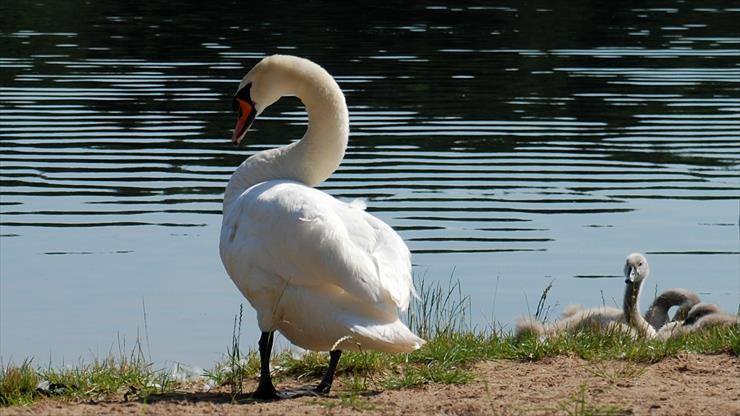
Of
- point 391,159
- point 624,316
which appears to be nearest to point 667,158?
point 391,159

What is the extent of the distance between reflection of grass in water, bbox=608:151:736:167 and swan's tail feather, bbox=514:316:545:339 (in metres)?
10.7

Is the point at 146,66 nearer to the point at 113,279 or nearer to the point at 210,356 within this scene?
the point at 113,279

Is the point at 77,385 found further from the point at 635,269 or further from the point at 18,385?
the point at 635,269

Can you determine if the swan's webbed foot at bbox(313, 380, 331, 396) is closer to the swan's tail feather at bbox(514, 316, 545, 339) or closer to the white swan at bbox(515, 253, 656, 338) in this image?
the swan's tail feather at bbox(514, 316, 545, 339)

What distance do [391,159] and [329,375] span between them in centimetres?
1227

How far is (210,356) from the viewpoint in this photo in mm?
11086

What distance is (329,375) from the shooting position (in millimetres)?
7797

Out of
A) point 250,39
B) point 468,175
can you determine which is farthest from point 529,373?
point 250,39

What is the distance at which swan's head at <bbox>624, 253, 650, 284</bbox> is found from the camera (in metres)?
11.2

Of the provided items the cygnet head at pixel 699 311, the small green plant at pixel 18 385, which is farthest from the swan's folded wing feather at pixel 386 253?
the cygnet head at pixel 699 311

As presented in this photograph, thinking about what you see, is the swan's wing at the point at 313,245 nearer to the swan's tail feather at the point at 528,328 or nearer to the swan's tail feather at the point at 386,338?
the swan's tail feather at the point at 386,338

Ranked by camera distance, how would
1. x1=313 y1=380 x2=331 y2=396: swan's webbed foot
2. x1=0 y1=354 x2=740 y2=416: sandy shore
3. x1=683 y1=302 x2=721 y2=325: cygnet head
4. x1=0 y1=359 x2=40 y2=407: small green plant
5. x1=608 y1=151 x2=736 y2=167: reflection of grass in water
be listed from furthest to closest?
x1=608 y1=151 x2=736 y2=167: reflection of grass in water
x1=683 y1=302 x2=721 y2=325: cygnet head
x1=313 y1=380 x2=331 y2=396: swan's webbed foot
x1=0 y1=359 x2=40 y2=407: small green plant
x1=0 y1=354 x2=740 y2=416: sandy shore

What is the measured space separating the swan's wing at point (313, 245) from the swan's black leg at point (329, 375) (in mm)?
563

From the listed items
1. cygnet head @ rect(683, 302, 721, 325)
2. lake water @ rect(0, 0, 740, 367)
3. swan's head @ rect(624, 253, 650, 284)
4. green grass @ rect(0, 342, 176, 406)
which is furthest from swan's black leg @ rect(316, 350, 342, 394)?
swan's head @ rect(624, 253, 650, 284)
